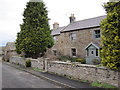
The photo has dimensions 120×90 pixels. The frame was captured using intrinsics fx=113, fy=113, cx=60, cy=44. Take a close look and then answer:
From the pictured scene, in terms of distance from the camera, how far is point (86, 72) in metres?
8.48

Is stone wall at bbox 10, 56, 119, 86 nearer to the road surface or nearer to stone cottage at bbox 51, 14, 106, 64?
the road surface

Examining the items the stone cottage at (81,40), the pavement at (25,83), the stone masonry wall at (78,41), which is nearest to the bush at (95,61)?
the stone cottage at (81,40)

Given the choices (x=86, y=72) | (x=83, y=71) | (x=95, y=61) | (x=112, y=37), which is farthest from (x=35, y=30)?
(x=112, y=37)

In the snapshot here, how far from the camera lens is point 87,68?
8406mm

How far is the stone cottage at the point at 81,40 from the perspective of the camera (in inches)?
765

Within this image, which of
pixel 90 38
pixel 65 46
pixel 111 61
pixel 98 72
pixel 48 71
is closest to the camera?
pixel 111 61

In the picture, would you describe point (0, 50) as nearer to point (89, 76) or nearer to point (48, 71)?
point (48, 71)

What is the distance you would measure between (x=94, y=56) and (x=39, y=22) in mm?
10578

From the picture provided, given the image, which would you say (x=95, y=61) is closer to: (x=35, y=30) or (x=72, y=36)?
(x=72, y=36)

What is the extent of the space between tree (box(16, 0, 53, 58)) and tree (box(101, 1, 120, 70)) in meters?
10.5

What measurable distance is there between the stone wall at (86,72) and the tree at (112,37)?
54cm

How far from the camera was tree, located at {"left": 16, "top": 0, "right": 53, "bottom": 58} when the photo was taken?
54.0 ft

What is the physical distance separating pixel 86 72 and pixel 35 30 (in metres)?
10.9

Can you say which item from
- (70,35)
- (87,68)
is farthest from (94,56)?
(87,68)
